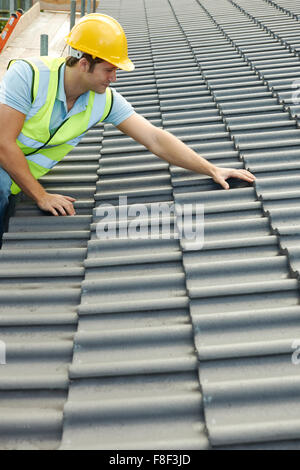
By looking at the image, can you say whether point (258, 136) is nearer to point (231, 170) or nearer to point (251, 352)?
point (231, 170)

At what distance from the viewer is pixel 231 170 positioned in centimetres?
315

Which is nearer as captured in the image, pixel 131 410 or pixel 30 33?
pixel 131 410

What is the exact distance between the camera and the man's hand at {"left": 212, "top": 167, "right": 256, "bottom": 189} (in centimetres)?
312

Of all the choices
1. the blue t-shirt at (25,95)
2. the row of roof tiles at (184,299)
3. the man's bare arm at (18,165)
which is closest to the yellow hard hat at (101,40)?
the blue t-shirt at (25,95)

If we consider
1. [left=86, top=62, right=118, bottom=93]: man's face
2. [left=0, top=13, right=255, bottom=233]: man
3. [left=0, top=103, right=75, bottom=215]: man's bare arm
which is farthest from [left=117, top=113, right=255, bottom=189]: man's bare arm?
[left=0, top=103, right=75, bottom=215]: man's bare arm

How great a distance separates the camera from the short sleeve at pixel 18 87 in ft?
9.44

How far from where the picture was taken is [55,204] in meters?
3.23

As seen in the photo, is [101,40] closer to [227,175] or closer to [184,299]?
[227,175]

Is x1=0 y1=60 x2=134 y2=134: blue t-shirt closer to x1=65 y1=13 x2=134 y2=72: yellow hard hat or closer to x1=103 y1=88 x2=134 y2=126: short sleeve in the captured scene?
x1=103 y1=88 x2=134 y2=126: short sleeve

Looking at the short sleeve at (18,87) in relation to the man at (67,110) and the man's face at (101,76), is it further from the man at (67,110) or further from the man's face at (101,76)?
the man's face at (101,76)

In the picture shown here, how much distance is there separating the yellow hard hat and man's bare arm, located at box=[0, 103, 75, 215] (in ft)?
2.00

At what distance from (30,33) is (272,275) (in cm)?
2055

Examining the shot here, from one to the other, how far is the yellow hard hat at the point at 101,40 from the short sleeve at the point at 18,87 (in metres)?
0.35
